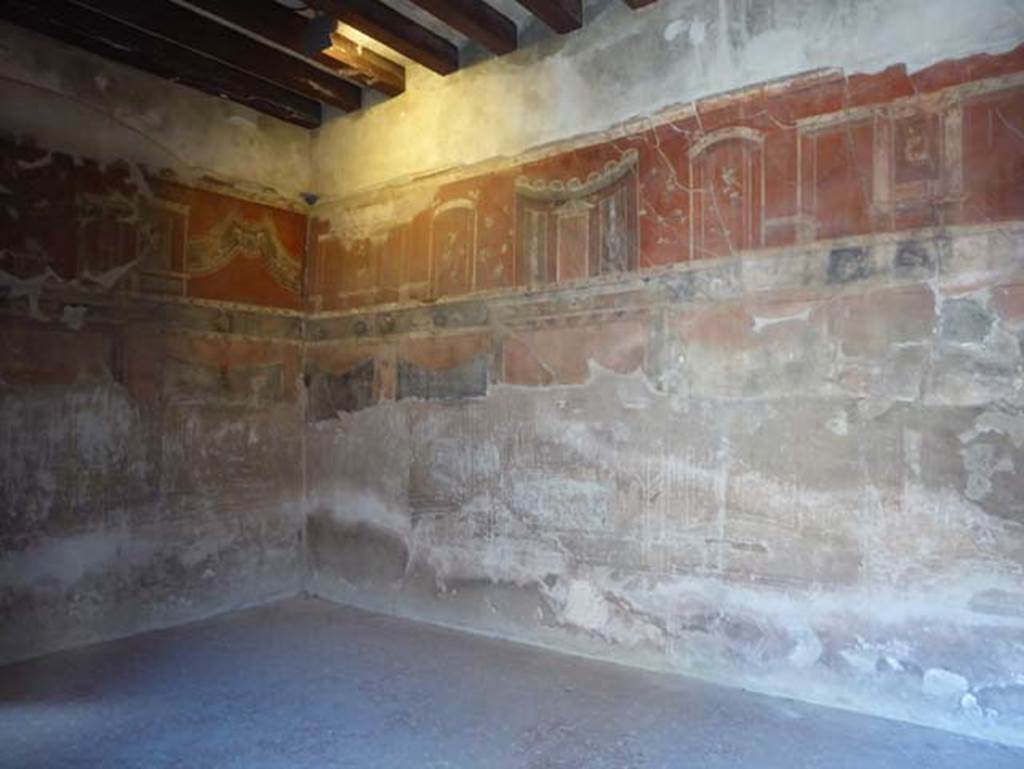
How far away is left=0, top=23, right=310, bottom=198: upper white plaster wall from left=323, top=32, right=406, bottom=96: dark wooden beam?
853 millimetres

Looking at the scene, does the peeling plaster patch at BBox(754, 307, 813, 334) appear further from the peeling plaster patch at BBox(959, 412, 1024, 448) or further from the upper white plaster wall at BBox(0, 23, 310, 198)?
the upper white plaster wall at BBox(0, 23, 310, 198)

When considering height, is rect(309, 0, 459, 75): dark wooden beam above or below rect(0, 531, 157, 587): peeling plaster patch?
above

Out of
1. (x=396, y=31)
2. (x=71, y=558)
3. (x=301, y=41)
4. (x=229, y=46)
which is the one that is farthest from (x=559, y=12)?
(x=71, y=558)

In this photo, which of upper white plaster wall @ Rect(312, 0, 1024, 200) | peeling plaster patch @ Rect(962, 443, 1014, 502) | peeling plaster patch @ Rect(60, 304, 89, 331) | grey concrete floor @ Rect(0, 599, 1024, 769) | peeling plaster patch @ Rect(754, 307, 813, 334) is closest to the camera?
grey concrete floor @ Rect(0, 599, 1024, 769)

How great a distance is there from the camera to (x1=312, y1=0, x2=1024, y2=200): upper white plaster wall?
2.92 m

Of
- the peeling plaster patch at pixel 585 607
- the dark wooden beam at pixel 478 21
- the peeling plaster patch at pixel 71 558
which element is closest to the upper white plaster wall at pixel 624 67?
the dark wooden beam at pixel 478 21

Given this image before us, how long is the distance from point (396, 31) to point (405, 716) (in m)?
3.37

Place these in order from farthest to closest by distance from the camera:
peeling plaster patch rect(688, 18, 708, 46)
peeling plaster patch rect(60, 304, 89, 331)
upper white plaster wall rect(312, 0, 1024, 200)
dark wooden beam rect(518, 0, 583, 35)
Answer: peeling plaster patch rect(60, 304, 89, 331)
dark wooden beam rect(518, 0, 583, 35)
peeling plaster patch rect(688, 18, 708, 46)
upper white plaster wall rect(312, 0, 1024, 200)

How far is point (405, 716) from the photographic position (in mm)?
2895

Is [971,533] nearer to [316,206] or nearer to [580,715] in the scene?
[580,715]

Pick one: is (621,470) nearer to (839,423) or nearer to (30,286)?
(839,423)

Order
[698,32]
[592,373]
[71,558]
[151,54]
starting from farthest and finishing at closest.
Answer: [151,54], [71,558], [592,373], [698,32]

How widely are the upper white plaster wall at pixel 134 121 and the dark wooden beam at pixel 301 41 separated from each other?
2.43 feet

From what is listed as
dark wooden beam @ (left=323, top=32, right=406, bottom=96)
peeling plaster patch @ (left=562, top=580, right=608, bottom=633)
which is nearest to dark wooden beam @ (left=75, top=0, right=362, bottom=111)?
dark wooden beam @ (left=323, top=32, right=406, bottom=96)
